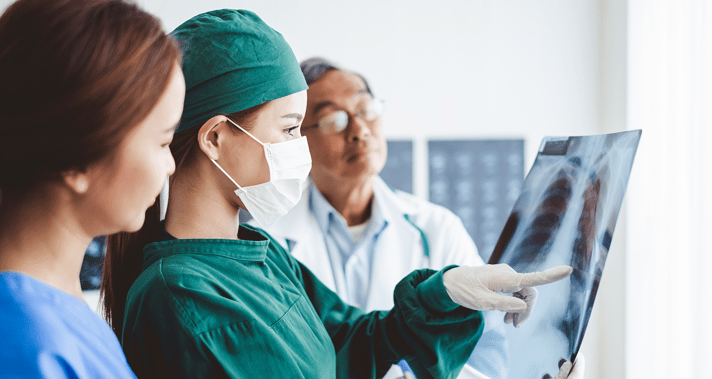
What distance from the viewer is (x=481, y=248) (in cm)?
228

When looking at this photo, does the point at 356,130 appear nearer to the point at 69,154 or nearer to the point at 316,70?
the point at 316,70

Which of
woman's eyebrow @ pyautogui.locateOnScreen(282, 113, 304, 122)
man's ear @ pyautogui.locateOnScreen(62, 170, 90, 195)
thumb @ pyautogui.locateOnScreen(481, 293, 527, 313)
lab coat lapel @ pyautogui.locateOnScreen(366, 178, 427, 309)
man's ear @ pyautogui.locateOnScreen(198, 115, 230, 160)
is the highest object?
woman's eyebrow @ pyautogui.locateOnScreen(282, 113, 304, 122)

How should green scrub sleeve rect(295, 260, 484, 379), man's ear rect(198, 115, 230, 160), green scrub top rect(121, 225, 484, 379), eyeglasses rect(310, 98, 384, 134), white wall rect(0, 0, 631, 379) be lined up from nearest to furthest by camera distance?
green scrub top rect(121, 225, 484, 379), man's ear rect(198, 115, 230, 160), green scrub sleeve rect(295, 260, 484, 379), eyeglasses rect(310, 98, 384, 134), white wall rect(0, 0, 631, 379)

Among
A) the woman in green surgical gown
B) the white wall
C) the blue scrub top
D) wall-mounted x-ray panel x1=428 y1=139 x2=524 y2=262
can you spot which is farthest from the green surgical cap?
wall-mounted x-ray panel x1=428 y1=139 x2=524 y2=262

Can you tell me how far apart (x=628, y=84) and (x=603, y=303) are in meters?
0.89

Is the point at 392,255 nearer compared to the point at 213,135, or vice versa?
the point at 213,135

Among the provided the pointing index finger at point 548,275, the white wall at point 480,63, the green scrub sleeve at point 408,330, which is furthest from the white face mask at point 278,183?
the white wall at point 480,63

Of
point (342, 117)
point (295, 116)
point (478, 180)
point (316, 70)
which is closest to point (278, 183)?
point (295, 116)

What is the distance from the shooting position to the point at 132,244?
0.80 metres

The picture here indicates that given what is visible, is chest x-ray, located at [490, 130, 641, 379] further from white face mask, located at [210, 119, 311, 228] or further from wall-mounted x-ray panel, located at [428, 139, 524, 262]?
wall-mounted x-ray panel, located at [428, 139, 524, 262]

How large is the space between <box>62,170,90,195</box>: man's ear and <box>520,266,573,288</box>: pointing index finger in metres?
0.64

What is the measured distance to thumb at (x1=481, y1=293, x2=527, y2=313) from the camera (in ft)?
2.71

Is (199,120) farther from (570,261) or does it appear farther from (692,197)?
(692,197)

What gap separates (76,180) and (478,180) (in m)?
1.93
